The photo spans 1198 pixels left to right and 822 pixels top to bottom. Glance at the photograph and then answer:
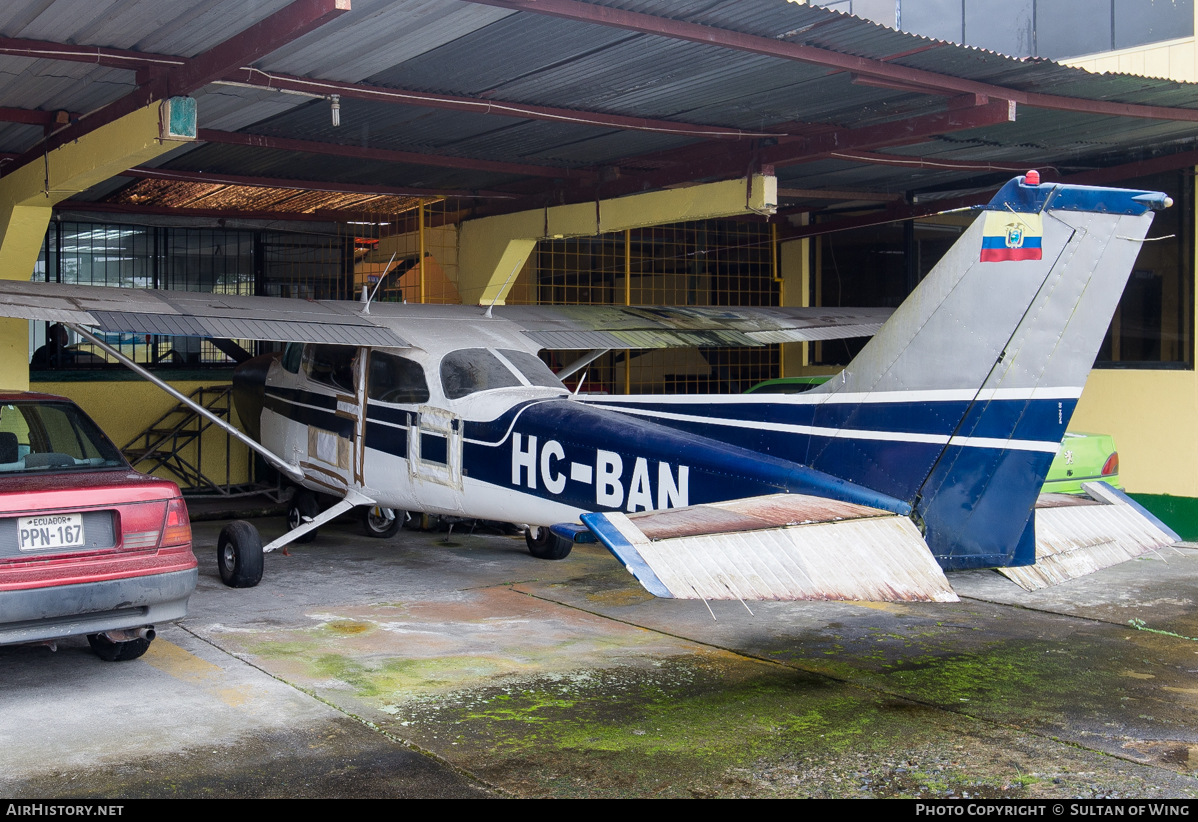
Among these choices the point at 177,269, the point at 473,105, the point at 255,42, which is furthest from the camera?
the point at 177,269

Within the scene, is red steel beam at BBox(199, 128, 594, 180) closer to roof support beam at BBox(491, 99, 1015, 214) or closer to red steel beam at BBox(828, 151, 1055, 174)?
roof support beam at BBox(491, 99, 1015, 214)

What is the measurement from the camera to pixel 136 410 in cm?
1363

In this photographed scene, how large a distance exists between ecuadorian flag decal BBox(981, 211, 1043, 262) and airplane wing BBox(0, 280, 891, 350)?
527 centimetres

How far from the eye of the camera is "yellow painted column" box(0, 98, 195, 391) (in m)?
7.70

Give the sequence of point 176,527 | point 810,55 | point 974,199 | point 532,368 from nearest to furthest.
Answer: point 176,527 < point 810,55 < point 532,368 < point 974,199

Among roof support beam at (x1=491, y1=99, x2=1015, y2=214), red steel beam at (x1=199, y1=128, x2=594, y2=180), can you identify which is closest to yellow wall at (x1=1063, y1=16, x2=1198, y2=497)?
roof support beam at (x1=491, y1=99, x2=1015, y2=214)

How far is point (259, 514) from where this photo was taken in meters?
12.9

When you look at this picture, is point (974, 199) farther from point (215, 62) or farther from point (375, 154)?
point (215, 62)

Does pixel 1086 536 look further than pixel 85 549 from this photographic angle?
Yes

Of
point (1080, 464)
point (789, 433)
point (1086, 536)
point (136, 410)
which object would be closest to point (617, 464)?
point (789, 433)

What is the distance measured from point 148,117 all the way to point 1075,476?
8380 millimetres

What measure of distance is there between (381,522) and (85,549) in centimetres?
596

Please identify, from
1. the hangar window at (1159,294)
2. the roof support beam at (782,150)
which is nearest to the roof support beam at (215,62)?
the roof support beam at (782,150)
